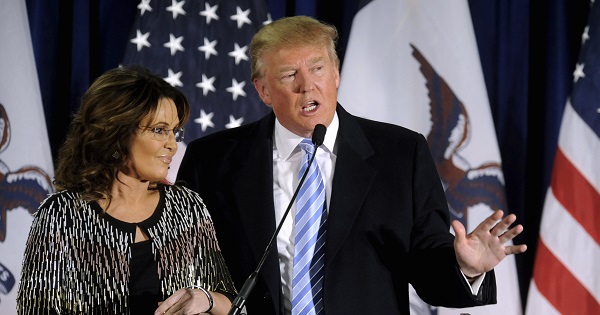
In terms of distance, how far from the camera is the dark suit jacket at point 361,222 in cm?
205

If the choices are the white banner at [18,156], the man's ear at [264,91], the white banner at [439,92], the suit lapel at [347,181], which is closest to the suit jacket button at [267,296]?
the suit lapel at [347,181]

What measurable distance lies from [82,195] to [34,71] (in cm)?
142

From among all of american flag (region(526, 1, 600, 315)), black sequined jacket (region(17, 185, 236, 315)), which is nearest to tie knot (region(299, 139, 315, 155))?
black sequined jacket (region(17, 185, 236, 315))

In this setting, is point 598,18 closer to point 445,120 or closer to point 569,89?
point 569,89

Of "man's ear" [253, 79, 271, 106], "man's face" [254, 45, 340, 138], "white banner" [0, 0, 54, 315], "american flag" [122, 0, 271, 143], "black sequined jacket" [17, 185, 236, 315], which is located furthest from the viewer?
"white banner" [0, 0, 54, 315]

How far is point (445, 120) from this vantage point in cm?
294

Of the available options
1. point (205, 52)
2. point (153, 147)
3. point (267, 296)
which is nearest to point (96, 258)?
point (153, 147)

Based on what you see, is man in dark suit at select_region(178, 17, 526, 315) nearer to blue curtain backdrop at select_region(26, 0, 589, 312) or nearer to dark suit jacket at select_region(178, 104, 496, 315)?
dark suit jacket at select_region(178, 104, 496, 315)

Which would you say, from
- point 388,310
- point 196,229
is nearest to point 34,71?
point 196,229

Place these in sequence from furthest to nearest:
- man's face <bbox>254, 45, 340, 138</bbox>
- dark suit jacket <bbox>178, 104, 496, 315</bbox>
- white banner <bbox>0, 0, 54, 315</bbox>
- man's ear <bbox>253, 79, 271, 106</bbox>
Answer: white banner <bbox>0, 0, 54, 315</bbox> → man's ear <bbox>253, 79, 271, 106</bbox> → man's face <bbox>254, 45, 340, 138</bbox> → dark suit jacket <bbox>178, 104, 496, 315</bbox>

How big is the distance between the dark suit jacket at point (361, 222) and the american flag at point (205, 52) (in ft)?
2.63

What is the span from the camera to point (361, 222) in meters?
2.11

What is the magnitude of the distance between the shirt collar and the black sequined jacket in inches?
12.9

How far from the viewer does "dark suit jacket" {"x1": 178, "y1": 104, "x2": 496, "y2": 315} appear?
2053 mm
